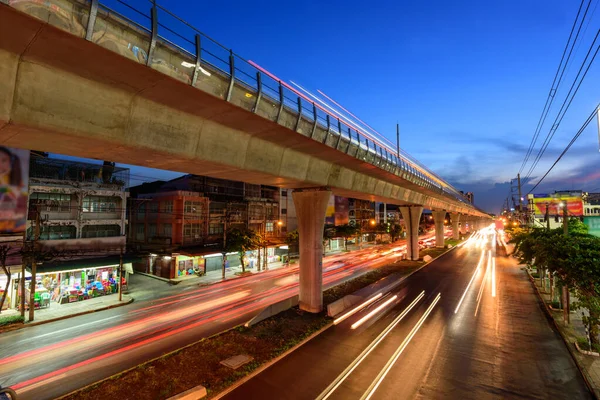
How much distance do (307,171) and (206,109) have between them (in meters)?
8.19

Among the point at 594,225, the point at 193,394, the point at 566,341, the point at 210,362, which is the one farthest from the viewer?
the point at 594,225

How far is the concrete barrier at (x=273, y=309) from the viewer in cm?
1756

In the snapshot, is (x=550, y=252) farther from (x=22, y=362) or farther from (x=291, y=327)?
(x=22, y=362)

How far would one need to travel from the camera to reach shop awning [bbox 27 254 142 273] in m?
23.3

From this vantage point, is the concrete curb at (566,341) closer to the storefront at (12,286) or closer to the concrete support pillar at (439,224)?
the storefront at (12,286)

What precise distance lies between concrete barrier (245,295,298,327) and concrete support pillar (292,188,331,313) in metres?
0.91

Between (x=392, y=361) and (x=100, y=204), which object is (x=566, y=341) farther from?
(x=100, y=204)

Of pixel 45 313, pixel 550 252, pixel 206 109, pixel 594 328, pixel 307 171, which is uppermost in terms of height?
pixel 206 109

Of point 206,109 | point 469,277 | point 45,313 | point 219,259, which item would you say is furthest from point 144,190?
point 469,277

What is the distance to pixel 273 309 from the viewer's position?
19.2 m

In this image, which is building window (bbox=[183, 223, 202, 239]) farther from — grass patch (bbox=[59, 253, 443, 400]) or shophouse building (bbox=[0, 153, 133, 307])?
grass patch (bbox=[59, 253, 443, 400])

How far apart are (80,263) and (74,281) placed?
189 centimetres

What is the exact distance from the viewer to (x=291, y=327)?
16.8 m

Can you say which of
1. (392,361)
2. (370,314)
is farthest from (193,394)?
(370,314)
